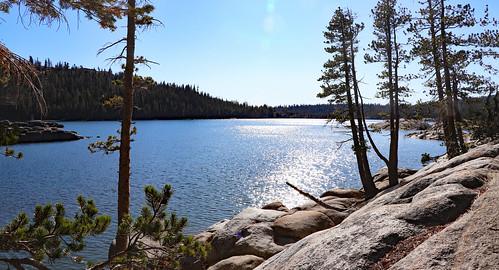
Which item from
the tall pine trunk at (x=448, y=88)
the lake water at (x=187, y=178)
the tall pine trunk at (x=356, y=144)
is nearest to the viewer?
the tall pine trunk at (x=448, y=88)

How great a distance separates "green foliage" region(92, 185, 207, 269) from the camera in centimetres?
636

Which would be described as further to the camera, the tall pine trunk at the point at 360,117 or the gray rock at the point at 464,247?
the tall pine trunk at the point at 360,117

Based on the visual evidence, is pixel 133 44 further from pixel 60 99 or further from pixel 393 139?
pixel 60 99

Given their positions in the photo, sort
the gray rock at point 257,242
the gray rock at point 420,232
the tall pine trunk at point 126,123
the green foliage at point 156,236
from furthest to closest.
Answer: the gray rock at point 257,242 < the tall pine trunk at point 126,123 < the green foliage at point 156,236 < the gray rock at point 420,232

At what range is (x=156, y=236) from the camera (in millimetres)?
6477

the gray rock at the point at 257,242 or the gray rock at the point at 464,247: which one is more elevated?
the gray rock at the point at 464,247

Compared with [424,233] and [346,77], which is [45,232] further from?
[346,77]

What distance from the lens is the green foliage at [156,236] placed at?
636cm

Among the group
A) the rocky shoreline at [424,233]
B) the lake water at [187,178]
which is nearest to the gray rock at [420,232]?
the rocky shoreline at [424,233]

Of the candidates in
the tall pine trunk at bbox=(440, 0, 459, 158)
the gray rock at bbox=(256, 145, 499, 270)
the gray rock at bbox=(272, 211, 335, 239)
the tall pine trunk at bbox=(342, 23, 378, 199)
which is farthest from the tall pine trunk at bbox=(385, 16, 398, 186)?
the gray rock at bbox=(256, 145, 499, 270)

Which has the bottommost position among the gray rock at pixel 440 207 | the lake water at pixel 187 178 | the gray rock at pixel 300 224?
the lake water at pixel 187 178

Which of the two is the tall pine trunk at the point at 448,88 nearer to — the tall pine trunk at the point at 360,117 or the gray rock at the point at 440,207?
the tall pine trunk at the point at 360,117

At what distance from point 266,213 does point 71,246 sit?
39.8 feet

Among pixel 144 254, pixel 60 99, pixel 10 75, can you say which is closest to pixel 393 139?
pixel 144 254
